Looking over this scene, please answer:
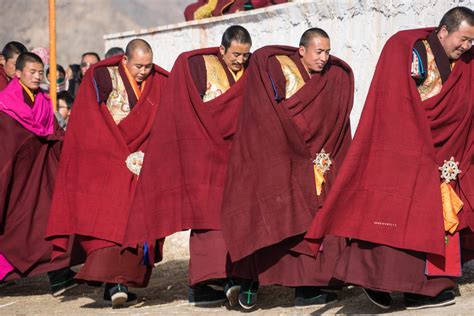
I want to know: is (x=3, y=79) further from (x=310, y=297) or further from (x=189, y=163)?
(x=310, y=297)

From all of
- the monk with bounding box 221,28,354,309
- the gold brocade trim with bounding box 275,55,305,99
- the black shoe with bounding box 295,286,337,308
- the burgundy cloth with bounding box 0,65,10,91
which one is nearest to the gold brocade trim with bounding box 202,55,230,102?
the monk with bounding box 221,28,354,309

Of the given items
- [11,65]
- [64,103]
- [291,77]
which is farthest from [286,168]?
[64,103]

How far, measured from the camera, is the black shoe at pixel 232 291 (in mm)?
7305

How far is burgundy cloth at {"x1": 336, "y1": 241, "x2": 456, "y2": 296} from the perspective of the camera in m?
6.43

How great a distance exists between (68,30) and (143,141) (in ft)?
31.8

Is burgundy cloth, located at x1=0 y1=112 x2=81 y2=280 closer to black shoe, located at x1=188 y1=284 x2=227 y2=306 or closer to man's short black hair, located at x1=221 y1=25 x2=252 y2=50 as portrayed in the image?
black shoe, located at x1=188 y1=284 x2=227 y2=306

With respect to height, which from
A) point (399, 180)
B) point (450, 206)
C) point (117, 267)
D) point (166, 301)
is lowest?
point (166, 301)

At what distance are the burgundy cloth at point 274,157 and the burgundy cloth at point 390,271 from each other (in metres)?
0.49

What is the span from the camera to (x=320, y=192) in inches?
280

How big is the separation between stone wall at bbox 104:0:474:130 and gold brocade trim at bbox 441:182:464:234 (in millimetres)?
1709

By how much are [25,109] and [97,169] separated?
92cm

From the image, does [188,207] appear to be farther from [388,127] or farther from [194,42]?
[194,42]

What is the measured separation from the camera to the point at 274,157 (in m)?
7.03

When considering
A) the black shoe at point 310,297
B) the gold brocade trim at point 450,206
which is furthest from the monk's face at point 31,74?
the gold brocade trim at point 450,206
